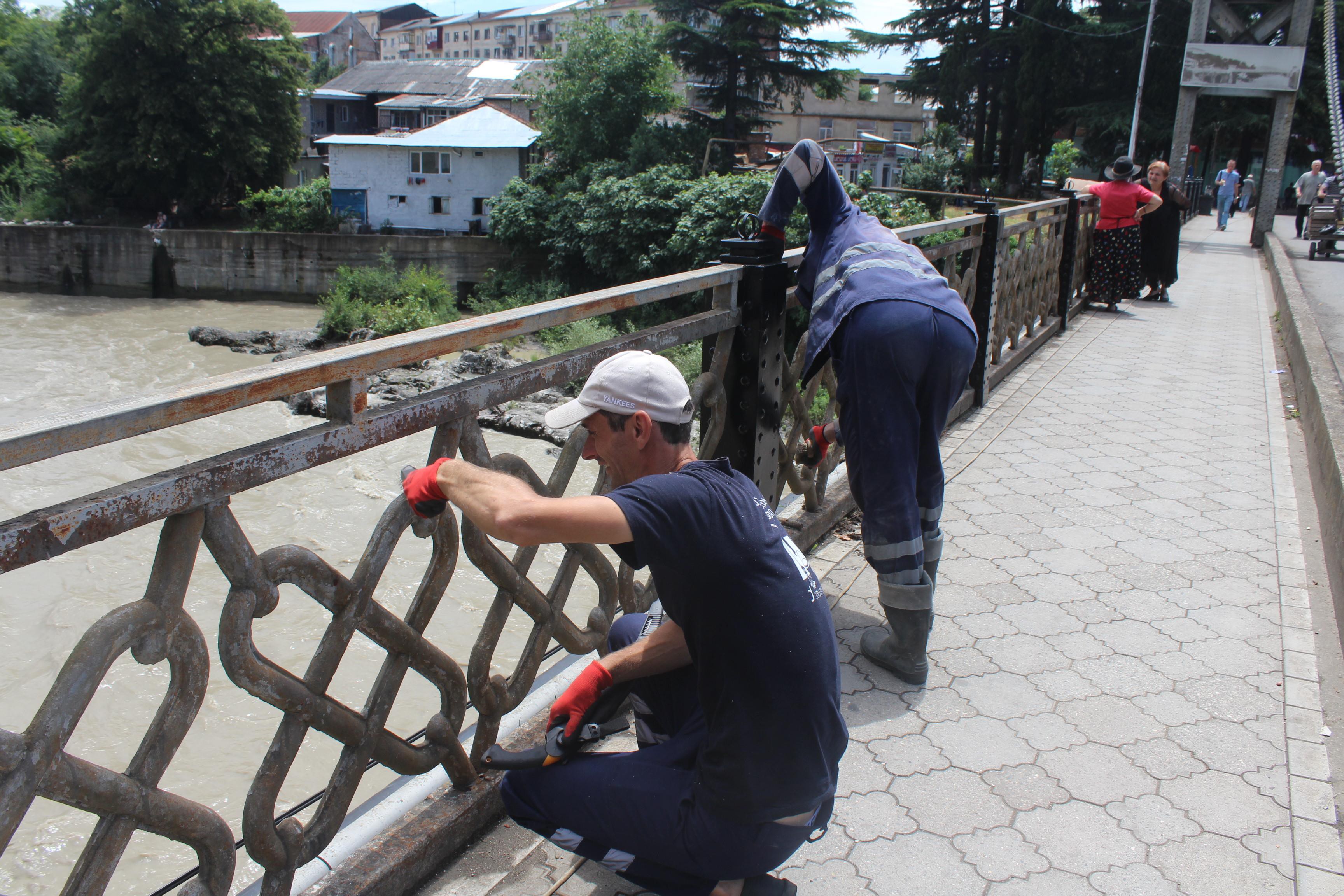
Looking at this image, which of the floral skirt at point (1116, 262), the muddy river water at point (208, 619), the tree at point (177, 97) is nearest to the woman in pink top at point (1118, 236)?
the floral skirt at point (1116, 262)

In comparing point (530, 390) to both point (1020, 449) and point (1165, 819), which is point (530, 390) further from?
point (1020, 449)

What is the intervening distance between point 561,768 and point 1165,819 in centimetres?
163

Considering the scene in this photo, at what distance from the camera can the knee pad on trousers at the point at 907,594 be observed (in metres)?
3.17

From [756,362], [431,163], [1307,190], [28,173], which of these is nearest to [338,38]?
[28,173]

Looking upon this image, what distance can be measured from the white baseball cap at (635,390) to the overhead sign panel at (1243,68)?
63.6 feet

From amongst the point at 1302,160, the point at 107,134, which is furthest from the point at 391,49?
the point at 1302,160

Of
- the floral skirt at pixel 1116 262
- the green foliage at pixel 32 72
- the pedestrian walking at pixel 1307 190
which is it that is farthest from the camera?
the green foliage at pixel 32 72

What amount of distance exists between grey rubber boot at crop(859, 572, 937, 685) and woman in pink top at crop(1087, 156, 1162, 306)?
8.43 meters

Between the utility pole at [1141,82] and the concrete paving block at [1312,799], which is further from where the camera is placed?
the utility pole at [1141,82]

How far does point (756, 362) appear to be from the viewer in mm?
3506

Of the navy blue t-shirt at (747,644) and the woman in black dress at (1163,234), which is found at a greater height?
the woman in black dress at (1163,234)

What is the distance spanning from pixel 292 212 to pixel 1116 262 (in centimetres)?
3344

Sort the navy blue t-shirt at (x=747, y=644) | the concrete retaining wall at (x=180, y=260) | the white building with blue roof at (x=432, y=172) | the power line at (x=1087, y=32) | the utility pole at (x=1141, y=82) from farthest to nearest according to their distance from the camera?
the white building with blue roof at (x=432, y=172), the concrete retaining wall at (x=180, y=260), the power line at (x=1087, y=32), the utility pole at (x=1141, y=82), the navy blue t-shirt at (x=747, y=644)

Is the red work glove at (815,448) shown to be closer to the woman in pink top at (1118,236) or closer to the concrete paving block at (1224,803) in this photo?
the concrete paving block at (1224,803)
